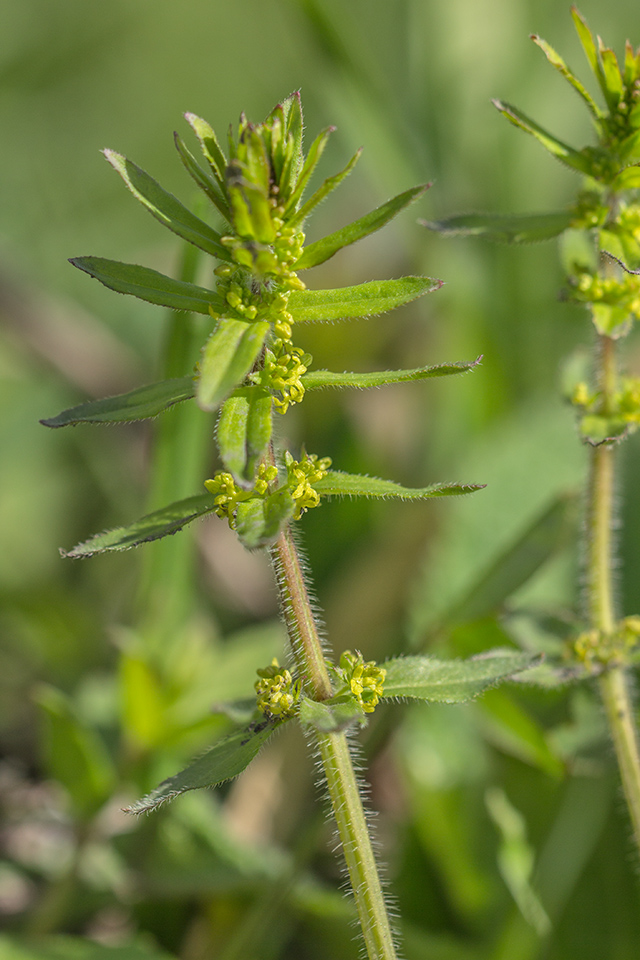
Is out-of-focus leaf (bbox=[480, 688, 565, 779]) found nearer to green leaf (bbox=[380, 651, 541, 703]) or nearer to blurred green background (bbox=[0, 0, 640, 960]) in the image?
blurred green background (bbox=[0, 0, 640, 960])

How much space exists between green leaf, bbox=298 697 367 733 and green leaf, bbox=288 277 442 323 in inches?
16.0

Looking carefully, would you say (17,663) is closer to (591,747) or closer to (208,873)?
(208,873)

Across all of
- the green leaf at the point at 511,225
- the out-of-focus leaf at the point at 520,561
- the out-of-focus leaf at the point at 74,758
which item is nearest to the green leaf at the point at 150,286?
the green leaf at the point at 511,225

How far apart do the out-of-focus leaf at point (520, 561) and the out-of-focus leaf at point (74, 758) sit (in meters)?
0.70

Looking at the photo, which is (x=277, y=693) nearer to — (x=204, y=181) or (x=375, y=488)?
(x=375, y=488)

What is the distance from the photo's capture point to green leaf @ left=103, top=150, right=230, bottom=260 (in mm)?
948

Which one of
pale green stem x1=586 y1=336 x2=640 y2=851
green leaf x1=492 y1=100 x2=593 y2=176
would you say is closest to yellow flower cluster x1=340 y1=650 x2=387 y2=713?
pale green stem x1=586 y1=336 x2=640 y2=851

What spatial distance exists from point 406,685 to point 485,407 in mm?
1798

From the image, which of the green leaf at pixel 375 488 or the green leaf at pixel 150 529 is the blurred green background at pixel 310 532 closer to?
the green leaf at pixel 375 488

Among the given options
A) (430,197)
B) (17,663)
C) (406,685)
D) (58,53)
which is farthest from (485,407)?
(58,53)

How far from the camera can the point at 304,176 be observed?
0.92 meters

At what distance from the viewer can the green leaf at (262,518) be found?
0.85 meters

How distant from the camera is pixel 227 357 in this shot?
0.88 metres

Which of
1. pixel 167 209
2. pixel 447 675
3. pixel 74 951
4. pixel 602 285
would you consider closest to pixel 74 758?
pixel 74 951
